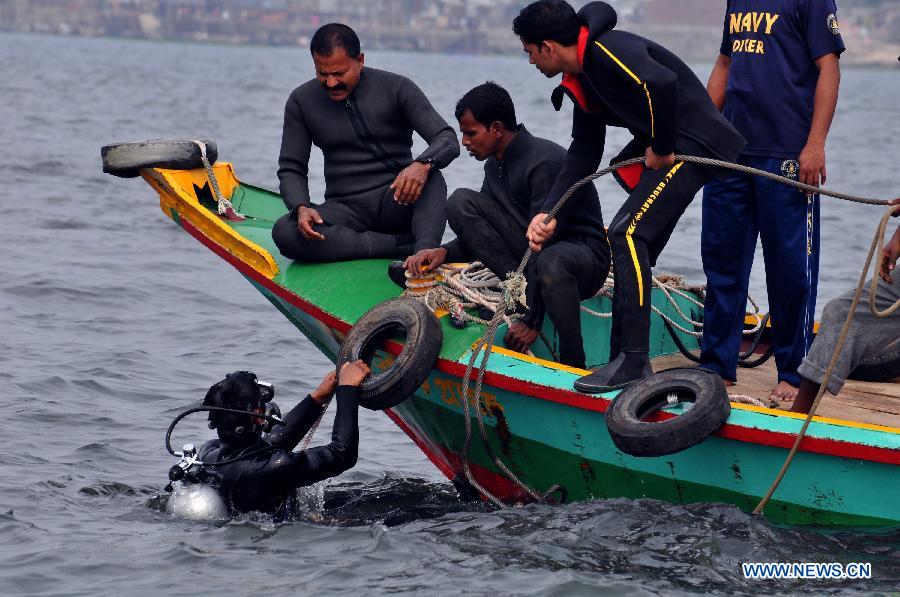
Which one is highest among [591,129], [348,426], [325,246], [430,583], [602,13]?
[602,13]

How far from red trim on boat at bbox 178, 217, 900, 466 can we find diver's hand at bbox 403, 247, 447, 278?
446 millimetres

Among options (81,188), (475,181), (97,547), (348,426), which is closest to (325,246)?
(348,426)

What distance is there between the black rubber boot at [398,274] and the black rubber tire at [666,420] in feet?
5.64

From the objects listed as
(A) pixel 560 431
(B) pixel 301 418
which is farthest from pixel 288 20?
(A) pixel 560 431

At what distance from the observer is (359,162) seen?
7.41m

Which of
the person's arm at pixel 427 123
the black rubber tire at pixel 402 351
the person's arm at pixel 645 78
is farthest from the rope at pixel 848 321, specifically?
the person's arm at pixel 427 123

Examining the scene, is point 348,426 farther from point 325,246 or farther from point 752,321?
point 752,321

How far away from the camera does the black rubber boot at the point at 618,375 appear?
19.0 feet

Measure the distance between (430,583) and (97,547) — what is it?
1650 millimetres

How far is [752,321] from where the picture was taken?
7.75 meters

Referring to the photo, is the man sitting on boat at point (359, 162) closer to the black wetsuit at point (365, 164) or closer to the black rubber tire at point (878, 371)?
the black wetsuit at point (365, 164)

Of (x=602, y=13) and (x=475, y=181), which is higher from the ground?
(x=602, y=13)

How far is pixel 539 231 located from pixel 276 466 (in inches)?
63.4

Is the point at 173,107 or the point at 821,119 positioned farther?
the point at 173,107
